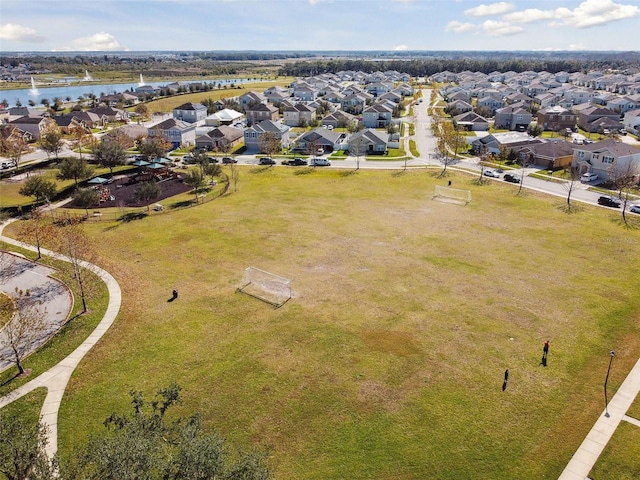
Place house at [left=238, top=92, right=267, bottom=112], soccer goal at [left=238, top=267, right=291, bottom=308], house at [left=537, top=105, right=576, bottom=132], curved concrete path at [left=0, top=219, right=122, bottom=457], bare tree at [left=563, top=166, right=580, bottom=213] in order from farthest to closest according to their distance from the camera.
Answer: house at [left=238, top=92, right=267, bottom=112] → house at [left=537, top=105, right=576, bottom=132] → bare tree at [left=563, top=166, right=580, bottom=213] → soccer goal at [left=238, top=267, right=291, bottom=308] → curved concrete path at [left=0, top=219, right=122, bottom=457]

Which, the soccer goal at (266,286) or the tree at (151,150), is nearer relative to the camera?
the soccer goal at (266,286)

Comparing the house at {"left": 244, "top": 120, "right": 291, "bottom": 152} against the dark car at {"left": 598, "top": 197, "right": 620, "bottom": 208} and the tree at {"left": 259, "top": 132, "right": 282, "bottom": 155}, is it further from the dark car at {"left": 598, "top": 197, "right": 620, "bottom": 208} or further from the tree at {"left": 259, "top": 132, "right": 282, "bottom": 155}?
the dark car at {"left": 598, "top": 197, "right": 620, "bottom": 208}

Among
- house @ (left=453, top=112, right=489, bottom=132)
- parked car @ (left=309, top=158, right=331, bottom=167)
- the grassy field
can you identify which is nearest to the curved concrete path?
the grassy field

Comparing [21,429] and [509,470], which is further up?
[21,429]

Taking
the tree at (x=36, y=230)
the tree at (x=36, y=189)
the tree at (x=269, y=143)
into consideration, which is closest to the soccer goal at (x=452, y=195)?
the tree at (x=269, y=143)

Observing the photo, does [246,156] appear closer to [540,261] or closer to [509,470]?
[540,261]

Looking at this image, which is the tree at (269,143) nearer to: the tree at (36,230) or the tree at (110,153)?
the tree at (110,153)

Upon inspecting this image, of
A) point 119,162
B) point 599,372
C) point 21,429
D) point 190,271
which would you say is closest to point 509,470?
point 599,372
